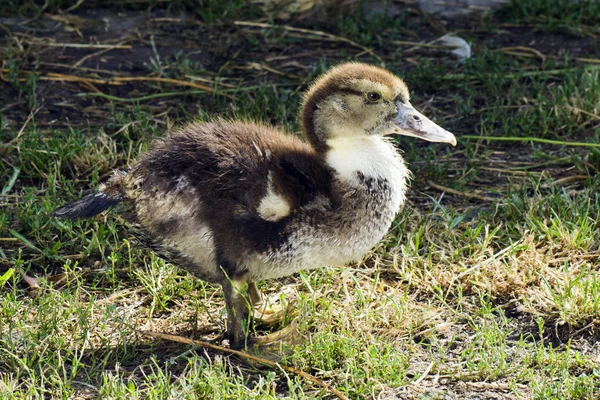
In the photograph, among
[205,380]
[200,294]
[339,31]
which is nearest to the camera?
[205,380]

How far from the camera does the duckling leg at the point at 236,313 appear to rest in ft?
13.5

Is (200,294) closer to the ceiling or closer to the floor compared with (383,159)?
closer to the floor

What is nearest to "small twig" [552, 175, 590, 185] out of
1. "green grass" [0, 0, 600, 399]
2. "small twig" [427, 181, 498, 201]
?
"green grass" [0, 0, 600, 399]

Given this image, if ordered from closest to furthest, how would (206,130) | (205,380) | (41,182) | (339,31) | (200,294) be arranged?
(205,380) < (206,130) < (200,294) < (41,182) < (339,31)

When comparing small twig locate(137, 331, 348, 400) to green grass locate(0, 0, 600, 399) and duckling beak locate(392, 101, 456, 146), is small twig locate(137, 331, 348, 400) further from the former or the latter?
duckling beak locate(392, 101, 456, 146)

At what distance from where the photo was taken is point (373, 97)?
14.1 ft

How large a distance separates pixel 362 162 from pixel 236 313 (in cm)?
85

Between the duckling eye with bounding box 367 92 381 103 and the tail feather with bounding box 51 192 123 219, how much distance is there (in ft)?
3.85

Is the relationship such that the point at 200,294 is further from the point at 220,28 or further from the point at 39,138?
the point at 220,28

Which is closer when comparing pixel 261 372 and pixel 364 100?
pixel 261 372

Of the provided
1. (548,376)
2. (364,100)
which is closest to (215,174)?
(364,100)

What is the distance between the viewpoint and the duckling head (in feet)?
13.9

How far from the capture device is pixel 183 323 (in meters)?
4.39

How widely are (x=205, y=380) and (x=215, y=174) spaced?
0.85 meters
